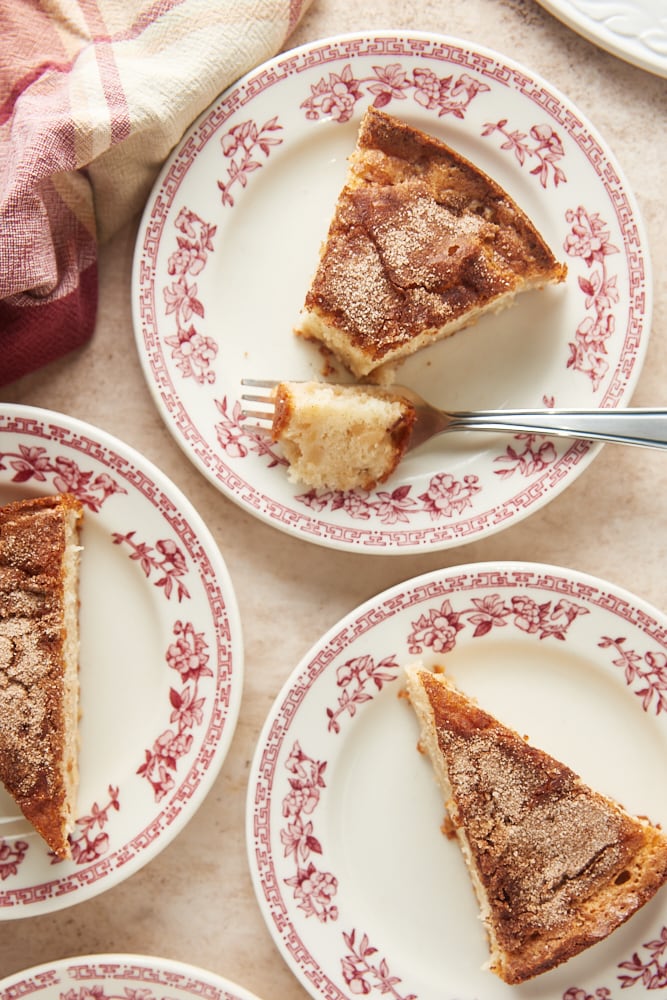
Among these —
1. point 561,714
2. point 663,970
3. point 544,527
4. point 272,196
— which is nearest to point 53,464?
point 272,196

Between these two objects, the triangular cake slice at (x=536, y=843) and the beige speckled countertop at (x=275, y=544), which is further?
the beige speckled countertop at (x=275, y=544)

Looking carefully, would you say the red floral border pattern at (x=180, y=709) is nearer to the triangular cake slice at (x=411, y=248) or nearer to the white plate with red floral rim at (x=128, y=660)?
the white plate with red floral rim at (x=128, y=660)

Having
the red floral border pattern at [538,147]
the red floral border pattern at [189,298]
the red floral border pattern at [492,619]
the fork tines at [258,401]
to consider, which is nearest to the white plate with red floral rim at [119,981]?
the red floral border pattern at [492,619]

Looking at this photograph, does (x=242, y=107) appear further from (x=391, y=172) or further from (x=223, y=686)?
(x=223, y=686)


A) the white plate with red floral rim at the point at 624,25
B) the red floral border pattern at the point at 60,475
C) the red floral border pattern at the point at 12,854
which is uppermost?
the white plate with red floral rim at the point at 624,25

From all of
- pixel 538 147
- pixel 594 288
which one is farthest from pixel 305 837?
pixel 538 147

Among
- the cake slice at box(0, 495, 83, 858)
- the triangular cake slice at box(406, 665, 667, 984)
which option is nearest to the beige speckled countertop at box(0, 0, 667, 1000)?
the cake slice at box(0, 495, 83, 858)
